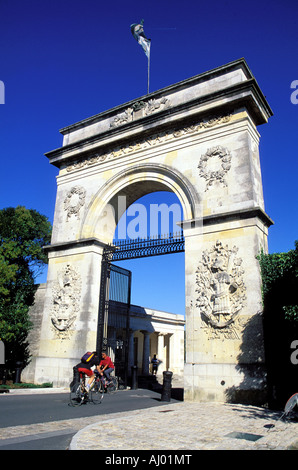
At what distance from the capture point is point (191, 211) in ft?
39.5

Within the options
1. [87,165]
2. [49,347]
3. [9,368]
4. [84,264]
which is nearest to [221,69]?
[87,165]

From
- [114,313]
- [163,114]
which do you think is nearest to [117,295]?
[114,313]

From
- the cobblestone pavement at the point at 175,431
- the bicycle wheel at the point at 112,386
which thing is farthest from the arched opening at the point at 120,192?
the cobblestone pavement at the point at 175,431

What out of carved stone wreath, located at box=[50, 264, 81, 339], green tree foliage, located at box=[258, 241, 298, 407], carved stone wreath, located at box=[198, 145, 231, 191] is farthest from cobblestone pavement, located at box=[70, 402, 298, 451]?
carved stone wreath, located at box=[198, 145, 231, 191]

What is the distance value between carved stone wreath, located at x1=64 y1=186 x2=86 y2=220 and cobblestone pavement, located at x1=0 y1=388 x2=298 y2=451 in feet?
29.8

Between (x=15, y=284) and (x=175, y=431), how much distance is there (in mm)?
11911

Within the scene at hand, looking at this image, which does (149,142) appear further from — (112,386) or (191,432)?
(191,432)

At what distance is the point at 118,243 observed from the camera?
1438 centimetres

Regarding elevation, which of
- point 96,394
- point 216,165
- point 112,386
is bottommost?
point 96,394

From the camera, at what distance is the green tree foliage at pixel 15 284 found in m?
14.5

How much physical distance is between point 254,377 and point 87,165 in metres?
10.4

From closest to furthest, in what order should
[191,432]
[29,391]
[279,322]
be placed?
[191,432], [279,322], [29,391]
